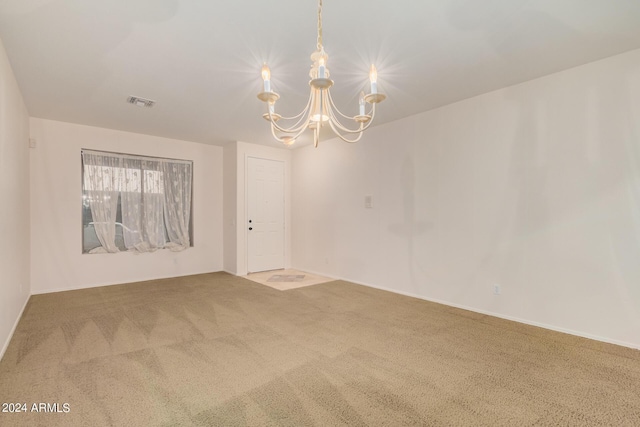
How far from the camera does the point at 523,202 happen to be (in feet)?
11.2

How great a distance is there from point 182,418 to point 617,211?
3859mm

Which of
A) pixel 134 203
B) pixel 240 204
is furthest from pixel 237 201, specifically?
pixel 134 203

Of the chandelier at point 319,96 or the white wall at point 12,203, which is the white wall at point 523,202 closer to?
the chandelier at point 319,96

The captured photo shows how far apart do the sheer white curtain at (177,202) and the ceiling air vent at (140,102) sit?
1896 mm

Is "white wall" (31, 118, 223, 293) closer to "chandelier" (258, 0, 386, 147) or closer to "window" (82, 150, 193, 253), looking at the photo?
"window" (82, 150, 193, 253)

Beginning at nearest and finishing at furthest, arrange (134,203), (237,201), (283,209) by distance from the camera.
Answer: (134,203), (237,201), (283,209)

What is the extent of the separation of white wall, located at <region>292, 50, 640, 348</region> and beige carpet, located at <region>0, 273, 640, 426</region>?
0.38 metres

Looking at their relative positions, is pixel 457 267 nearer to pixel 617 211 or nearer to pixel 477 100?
pixel 617 211

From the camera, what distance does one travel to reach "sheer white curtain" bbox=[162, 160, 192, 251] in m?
5.78

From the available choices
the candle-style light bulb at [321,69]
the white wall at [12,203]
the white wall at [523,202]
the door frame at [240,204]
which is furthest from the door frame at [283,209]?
the candle-style light bulb at [321,69]

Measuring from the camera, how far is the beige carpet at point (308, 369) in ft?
6.15

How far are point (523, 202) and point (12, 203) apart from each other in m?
5.34

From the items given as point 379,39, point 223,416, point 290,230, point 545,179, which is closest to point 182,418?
point 223,416

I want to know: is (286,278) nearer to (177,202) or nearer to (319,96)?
(177,202)
